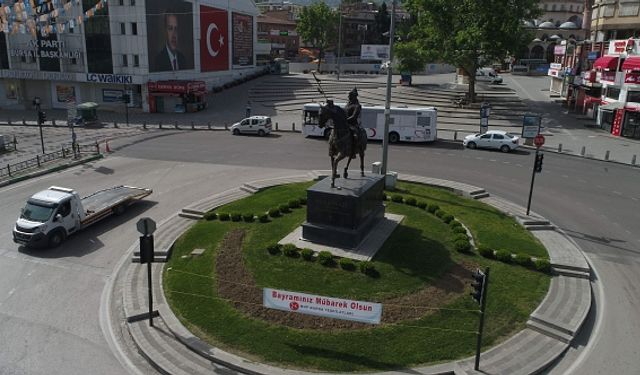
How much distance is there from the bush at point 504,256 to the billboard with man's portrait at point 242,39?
6315cm

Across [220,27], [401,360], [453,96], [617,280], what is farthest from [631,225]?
[220,27]

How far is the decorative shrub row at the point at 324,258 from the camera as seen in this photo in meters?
16.1

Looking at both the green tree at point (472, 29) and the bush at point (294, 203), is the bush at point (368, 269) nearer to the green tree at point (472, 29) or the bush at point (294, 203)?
the bush at point (294, 203)

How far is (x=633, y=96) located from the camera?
144ft

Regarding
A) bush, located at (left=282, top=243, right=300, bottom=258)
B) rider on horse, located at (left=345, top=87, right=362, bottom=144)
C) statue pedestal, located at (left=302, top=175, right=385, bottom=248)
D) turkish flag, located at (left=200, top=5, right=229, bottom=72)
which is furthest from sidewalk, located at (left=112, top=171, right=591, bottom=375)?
turkish flag, located at (left=200, top=5, right=229, bottom=72)

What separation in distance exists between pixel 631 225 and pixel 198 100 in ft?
155

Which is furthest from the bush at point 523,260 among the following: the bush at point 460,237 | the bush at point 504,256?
the bush at point 460,237

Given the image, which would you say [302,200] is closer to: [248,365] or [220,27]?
[248,365]

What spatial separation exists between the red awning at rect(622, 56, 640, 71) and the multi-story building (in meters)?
42.6

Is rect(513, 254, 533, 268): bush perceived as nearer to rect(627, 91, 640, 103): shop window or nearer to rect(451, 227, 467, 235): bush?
rect(451, 227, 467, 235): bush

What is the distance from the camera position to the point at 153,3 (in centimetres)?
5438

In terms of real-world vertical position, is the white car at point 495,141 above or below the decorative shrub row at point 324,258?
above

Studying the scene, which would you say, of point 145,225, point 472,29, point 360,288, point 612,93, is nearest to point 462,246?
point 360,288

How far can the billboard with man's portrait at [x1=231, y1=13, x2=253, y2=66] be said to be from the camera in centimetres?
7388
